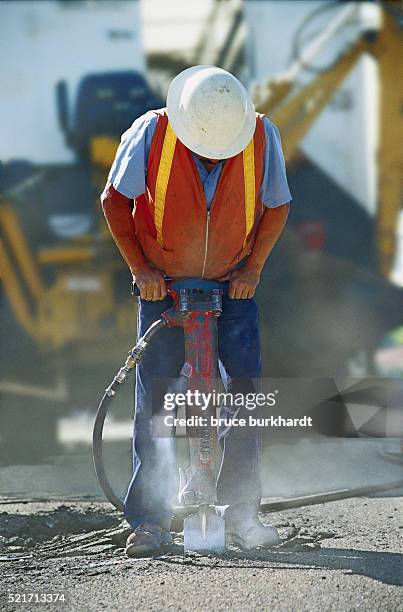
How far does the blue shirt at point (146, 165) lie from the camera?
2521mm

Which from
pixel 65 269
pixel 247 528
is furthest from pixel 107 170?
pixel 247 528

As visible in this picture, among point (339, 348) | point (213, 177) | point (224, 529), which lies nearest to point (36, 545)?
point (224, 529)

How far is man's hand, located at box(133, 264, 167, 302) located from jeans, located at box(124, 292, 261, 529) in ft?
0.23

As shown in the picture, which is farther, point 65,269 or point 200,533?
point 65,269

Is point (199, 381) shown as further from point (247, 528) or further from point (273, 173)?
point (273, 173)

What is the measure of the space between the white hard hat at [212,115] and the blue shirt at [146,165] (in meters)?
0.07

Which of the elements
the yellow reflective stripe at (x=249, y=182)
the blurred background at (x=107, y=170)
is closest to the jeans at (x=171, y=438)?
the yellow reflective stripe at (x=249, y=182)

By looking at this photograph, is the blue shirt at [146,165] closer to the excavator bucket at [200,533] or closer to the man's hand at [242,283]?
the man's hand at [242,283]

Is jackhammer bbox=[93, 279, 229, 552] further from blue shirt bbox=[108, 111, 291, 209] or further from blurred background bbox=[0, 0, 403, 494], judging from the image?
blurred background bbox=[0, 0, 403, 494]

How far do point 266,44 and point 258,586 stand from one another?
Answer: 249 centimetres

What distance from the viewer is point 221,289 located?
105 inches

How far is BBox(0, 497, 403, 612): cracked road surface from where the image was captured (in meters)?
2.24

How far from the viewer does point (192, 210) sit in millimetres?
2559

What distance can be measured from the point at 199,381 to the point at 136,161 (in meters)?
0.60
